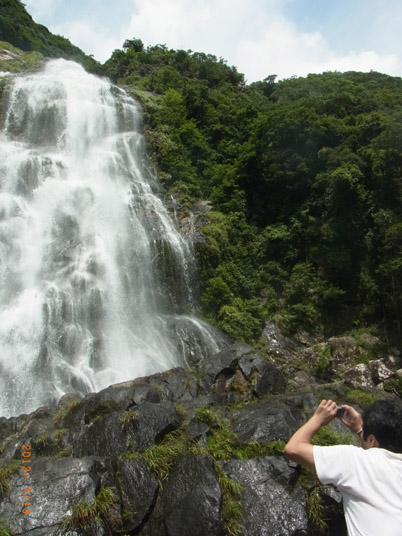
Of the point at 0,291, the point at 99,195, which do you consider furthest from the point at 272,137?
the point at 0,291

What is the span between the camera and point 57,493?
16.0 feet

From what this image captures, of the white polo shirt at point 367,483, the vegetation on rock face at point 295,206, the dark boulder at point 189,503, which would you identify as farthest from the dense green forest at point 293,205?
the white polo shirt at point 367,483

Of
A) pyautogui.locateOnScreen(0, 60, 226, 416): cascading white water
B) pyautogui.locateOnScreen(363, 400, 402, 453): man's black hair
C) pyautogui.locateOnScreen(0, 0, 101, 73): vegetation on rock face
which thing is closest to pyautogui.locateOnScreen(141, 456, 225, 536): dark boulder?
pyautogui.locateOnScreen(363, 400, 402, 453): man's black hair

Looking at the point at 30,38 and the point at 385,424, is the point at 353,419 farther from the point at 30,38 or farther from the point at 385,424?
the point at 30,38

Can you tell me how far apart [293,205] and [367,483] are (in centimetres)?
1927

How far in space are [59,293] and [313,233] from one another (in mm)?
11422

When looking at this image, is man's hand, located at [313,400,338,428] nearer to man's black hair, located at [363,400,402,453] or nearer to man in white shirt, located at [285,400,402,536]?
man in white shirt, located at [285,400,402,536]

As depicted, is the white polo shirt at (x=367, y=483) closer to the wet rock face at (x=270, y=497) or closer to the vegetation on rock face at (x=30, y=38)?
the wet rock face at (x=270, y=497)

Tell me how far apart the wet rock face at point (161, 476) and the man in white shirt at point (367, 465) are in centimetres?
310

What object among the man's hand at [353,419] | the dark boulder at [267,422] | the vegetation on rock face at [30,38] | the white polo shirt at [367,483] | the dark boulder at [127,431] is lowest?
the dark boulder at [127,431]

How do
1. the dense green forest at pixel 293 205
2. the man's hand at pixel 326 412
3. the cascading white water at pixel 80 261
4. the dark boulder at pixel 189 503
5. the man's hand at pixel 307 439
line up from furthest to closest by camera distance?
the dense green forest at pixel 293 205
the cascading white water at pixel 80 261
the dark boulder at pixel 189 503
the man's hand at pixel 326 412
the man's hand at pixel 307 439

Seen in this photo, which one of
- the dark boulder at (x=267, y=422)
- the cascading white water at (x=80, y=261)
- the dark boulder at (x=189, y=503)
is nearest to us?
the dark boulder at (x=189, y=503)

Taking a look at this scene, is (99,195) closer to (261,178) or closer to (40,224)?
(40,224)

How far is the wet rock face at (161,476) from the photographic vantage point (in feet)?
15.4
